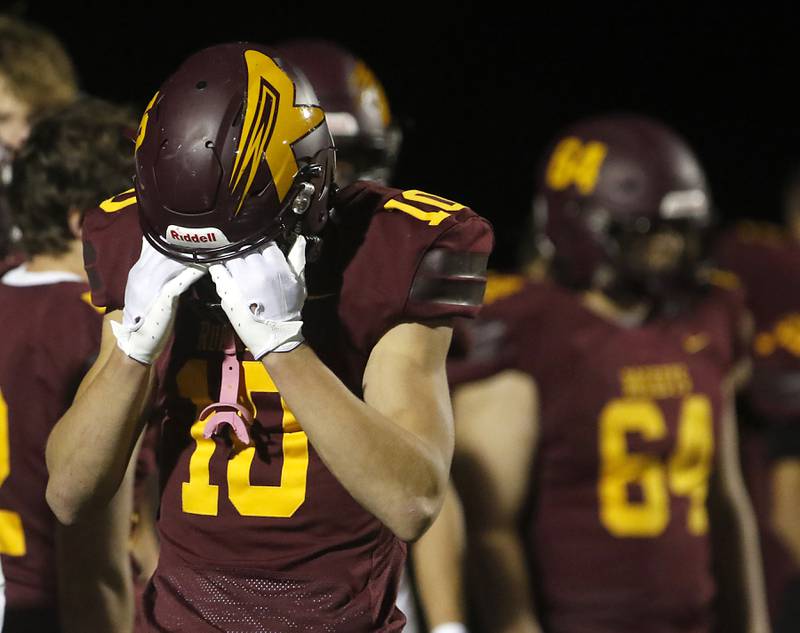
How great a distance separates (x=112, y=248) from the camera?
1.96 metres

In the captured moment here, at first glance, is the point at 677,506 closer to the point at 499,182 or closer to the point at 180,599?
the point at 180,599

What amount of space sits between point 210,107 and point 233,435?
0.44 meters

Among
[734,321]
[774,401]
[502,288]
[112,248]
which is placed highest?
[112,248]

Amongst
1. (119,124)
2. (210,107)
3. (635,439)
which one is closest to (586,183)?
(635,439)

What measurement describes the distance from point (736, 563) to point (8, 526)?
5.38 ft

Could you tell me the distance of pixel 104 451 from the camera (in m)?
1.82

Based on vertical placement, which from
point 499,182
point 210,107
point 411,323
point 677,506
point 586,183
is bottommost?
point 499,182

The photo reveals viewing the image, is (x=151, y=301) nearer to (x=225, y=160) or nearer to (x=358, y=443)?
(x=225, y=160)

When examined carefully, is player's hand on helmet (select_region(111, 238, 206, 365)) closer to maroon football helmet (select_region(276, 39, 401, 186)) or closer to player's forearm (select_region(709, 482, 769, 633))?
maroon football helmet (select_region(276, 39, 401, 186))

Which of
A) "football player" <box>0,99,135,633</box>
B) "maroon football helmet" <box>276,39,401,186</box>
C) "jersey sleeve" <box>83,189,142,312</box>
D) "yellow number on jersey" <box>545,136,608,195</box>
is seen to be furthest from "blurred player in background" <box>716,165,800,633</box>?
"jersey sleeve" <box>83,189,142,312</box>

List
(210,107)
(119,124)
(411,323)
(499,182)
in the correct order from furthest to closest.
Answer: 1. (499,182)
2. (119,124)
3. (411,323)
4. (210,107)

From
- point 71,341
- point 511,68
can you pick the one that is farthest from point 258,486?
point 511,68

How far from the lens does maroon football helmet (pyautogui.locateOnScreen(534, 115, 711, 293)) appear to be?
3311 millimetres

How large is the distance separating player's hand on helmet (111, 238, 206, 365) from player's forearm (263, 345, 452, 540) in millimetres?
136
